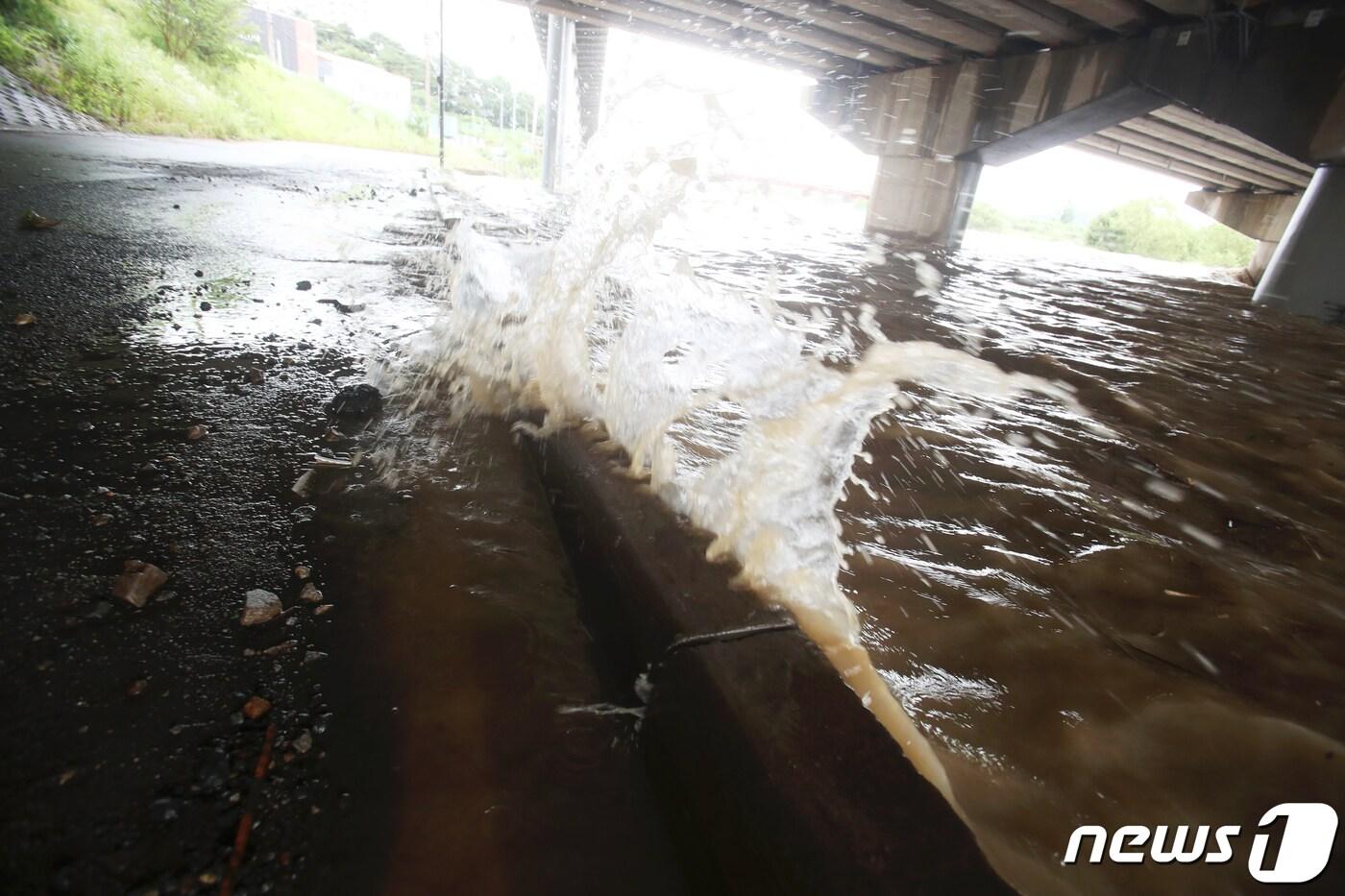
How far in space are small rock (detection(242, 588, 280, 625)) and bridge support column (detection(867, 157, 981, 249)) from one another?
1357 cm

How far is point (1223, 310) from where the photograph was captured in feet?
27.2

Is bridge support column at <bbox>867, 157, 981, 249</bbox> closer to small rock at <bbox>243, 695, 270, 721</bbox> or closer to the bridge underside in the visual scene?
the bridge underside

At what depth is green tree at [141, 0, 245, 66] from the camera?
50.2 feet

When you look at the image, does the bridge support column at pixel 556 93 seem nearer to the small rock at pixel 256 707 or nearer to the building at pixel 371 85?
the building at pixel 371 85

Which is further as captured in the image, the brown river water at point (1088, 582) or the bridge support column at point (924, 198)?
the bridge support column at point (924, 198)

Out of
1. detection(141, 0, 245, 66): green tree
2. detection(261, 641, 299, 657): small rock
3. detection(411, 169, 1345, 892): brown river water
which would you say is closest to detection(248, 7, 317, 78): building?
detection(141, 0, 245, 66): green tree

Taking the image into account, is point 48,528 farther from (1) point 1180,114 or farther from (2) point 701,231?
(1) point 1180,114

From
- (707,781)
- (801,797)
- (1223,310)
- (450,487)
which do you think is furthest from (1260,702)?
(1223,310)

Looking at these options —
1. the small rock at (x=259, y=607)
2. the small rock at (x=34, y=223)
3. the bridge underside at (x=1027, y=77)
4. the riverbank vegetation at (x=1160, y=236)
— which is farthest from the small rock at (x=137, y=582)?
the riverbank vegetation at (x=1160, y=236)

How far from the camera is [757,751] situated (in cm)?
104

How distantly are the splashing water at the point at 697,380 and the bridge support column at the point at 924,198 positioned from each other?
10421 mm

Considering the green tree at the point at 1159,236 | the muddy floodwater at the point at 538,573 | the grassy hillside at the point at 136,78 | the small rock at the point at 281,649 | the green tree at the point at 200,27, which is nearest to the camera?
the muddy floodwater at the point at 538,573

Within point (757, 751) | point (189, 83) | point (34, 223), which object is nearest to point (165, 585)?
point (757, 751)

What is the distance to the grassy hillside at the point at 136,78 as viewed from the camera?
10.8 m
